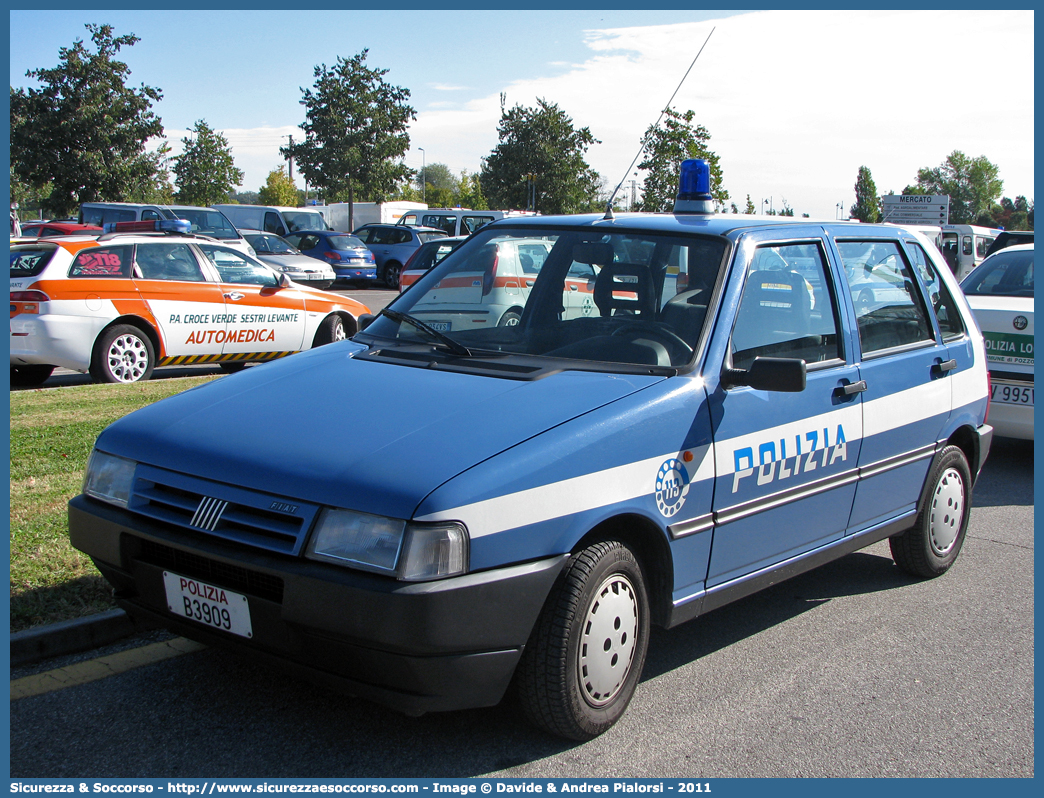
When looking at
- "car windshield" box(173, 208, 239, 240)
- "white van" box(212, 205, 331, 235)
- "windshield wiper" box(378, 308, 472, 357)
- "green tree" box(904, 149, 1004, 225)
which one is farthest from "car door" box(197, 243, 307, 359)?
"green tree" box(904, 149, 1004, 225)

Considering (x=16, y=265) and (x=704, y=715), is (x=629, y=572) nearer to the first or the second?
(x=704, y=715)

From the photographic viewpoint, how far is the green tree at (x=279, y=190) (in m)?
81.2

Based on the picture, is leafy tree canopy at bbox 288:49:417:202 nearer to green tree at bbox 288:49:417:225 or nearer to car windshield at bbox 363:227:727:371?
green tree at bbox 288:49:417:225

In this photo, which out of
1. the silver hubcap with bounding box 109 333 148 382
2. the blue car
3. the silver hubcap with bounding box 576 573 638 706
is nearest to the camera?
the silver hubcap with bounding box 576 573 638 706

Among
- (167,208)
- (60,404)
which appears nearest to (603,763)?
(60,404)

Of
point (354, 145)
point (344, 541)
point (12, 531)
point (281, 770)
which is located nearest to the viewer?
point (344, 541)

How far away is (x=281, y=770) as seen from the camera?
3.03 metres

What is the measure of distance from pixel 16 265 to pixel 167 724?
7.68m

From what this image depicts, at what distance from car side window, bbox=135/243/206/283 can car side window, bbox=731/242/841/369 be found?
8.00 meters

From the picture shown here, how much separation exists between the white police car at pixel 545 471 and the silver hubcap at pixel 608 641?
0.4 inches

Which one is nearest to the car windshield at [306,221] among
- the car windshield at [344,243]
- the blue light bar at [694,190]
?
the car windshield at [344,243]

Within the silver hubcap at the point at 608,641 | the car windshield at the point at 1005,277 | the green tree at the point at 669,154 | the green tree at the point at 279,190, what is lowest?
the silver hubcap at the point at 608,641

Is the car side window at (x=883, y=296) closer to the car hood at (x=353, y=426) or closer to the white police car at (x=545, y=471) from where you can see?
the white police car at (x=545, y=471)

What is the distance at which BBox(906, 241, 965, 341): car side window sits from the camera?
5.11 meters
